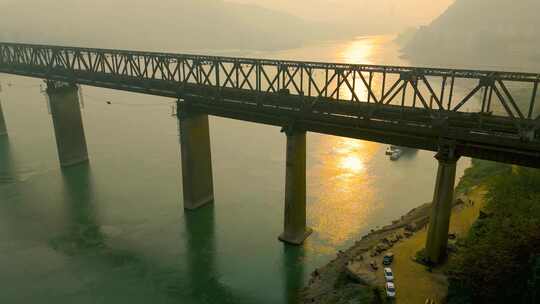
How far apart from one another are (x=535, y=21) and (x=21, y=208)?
158 meters

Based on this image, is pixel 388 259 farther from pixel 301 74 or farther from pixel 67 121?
pixel 67 121

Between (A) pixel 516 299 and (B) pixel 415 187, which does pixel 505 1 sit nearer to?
(B) pixel 415 187

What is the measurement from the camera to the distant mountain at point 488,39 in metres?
125

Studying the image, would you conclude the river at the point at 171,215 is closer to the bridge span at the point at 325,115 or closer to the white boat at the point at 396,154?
the white boat at the point at 396,154

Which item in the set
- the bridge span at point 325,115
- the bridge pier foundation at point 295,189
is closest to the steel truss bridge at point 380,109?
the bridge span at point 325,115

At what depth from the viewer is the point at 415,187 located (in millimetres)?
37844

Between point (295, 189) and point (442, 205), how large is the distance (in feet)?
29.2

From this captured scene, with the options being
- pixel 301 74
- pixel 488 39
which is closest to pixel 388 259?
pixel 301 74

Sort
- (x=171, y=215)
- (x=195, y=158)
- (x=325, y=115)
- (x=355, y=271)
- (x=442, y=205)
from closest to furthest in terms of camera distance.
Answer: (x=442, y=205)
(x=355, y=271)
(x=325, y=115)
(x=195, y=158)
(x=171, y=215)

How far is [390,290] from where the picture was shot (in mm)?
17984

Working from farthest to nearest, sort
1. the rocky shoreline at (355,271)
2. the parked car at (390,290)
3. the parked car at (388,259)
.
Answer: the parked car at (388,259) < the rocky shoreline at (355,271) < the parked car at (390,290)

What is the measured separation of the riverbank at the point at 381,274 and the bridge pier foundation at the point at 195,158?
467 inches

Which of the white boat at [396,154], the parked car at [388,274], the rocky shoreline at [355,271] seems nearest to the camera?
the parked car at [388,274]

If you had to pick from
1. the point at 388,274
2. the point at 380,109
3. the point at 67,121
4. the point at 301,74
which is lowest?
the point at 388,274
